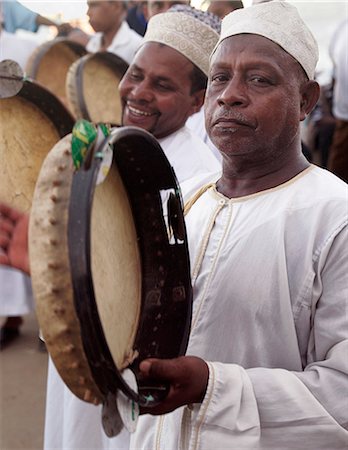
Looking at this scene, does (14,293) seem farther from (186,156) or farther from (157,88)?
(157,88)

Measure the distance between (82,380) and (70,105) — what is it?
2.45m

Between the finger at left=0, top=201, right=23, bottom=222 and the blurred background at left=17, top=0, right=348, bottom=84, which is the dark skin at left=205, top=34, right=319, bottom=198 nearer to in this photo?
the finger at left=0, top=201, right=23, bottom=222

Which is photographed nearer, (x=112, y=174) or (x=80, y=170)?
(x=80, y=170)

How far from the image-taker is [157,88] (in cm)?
231

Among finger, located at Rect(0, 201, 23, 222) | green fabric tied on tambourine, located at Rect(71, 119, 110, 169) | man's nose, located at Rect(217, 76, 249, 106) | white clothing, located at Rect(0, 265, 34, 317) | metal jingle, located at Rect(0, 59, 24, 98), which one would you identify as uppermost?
man's nose, located at Rect(217, 76, 249, 106)

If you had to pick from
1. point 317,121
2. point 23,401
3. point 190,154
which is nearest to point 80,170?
point 190,154

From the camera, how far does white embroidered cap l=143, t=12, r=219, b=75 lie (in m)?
2.30

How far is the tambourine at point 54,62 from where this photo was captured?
382 cm

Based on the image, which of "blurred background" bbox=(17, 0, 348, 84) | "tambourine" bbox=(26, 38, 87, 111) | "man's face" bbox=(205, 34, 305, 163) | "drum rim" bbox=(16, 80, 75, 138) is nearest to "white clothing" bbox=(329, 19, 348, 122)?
"blurred background" bbox=(17, 0, 348, 84)

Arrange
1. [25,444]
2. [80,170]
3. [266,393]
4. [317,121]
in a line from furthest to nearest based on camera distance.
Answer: [317,121] → [25,444] → [266,393] → [80,170]

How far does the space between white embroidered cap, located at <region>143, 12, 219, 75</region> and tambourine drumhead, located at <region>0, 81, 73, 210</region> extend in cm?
44

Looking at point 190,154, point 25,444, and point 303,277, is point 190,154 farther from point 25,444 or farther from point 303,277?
point 25,444

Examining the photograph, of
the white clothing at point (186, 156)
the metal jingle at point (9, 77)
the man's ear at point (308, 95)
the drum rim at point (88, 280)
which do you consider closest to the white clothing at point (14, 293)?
the white clothing at point (186, 156)

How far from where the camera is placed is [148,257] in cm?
150
